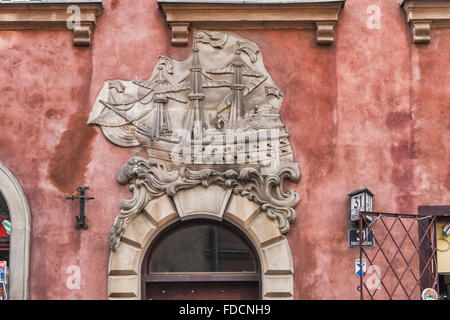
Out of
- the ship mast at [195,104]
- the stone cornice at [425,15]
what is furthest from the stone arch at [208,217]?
the stone cornice at [425,15]

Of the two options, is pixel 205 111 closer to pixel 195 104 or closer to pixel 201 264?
→ pixel 195 104

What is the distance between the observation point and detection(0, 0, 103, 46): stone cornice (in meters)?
12.4

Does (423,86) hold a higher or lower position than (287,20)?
lower

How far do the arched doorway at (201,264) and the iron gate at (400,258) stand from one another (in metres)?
1.41

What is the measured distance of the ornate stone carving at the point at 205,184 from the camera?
1213cm

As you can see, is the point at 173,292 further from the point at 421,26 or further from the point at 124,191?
the point at 421,26

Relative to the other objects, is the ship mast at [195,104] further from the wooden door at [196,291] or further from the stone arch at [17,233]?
the stone arch at [17,233]

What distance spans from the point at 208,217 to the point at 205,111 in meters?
1.36

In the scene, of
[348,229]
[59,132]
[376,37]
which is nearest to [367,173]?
[348,229]

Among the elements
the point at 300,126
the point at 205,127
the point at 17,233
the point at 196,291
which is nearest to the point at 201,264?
the point at 196,291

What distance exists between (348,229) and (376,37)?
8.27 feet

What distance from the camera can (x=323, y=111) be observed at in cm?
1255

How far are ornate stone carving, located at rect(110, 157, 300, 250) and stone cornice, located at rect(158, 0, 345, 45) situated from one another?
1727mm
